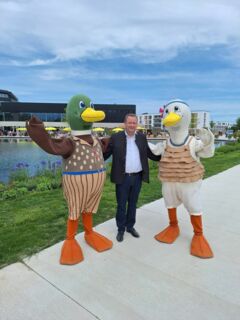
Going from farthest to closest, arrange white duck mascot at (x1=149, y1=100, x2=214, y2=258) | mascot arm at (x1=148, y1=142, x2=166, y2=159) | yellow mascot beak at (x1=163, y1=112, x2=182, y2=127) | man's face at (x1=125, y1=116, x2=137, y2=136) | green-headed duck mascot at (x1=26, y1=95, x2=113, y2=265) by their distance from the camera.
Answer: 1. mascot arm at (x1=148, y1=142, x2=166, y2=159)
2. man's face at (x1=125, y1=116, x2=137, y2=136)
3. white duck mascot at (x1=149, y1=100, x2=214, y2=258)
4. yellow mascot beak at (x1=163, y1=112, x2=182, y2=127)
5. green-headed duck mascot at (x1=26, y1=95, x2=113, y2=265)

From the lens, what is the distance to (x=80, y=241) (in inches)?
145

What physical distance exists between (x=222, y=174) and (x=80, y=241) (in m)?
6.05

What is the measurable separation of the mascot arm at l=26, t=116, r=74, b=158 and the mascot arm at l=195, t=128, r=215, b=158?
144 centimetres

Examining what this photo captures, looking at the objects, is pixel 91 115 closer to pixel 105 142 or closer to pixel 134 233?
pixel 105 142

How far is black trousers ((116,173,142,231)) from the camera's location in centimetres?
359

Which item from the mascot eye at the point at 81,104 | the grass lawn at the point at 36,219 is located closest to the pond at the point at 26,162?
the grass lawn at the point at 36,219

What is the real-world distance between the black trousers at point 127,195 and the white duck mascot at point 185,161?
35 centimetres

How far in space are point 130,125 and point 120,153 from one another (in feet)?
1.17

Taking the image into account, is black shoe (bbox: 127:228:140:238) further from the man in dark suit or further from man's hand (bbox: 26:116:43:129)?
man's hand (bbox: 26:116:43:129)

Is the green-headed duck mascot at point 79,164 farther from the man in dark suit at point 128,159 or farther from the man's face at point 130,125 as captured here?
the man's face at point 130,125

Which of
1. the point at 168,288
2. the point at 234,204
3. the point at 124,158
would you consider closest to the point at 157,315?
the point at 168,288

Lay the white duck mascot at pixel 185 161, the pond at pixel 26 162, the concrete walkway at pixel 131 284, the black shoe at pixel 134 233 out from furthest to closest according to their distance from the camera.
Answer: the pond at pixel 26 162 → the black shoe at pixel 134 233 → the white duck mascot at pixel 185 161 → the concrete walkway at pixel 131 284

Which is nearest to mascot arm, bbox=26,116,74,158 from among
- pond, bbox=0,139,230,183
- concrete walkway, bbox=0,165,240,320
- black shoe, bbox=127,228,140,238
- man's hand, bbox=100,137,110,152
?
man's hand, bbox=100,137,110,152

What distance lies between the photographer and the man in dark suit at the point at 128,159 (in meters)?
3.53
